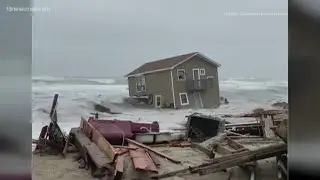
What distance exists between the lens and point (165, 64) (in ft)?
5.18

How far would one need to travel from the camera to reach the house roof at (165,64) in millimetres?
1562

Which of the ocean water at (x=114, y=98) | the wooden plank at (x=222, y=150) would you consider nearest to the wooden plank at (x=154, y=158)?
the ocean water at (x=114, y=98)

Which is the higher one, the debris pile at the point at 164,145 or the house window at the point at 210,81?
the house window at the point at 210,81

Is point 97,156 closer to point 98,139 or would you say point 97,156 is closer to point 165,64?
point 98,139

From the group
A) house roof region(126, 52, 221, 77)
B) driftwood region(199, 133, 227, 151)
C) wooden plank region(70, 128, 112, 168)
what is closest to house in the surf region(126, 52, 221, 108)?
house roof region(126, 52, 221, 77)

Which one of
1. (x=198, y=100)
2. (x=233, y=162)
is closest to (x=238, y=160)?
(x=233, y=162)

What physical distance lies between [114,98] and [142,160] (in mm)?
251

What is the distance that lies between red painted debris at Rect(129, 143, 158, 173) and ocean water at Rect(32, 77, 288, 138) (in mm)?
115

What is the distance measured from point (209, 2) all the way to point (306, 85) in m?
0.49

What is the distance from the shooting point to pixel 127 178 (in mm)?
1533

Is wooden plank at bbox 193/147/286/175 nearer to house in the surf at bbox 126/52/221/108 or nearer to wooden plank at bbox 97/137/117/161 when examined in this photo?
house in the surf at bbox 126/52/221/108

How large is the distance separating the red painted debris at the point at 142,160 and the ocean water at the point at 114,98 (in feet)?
0.38

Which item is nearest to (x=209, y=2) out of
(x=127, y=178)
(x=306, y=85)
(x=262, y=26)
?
(x=262, y=26)

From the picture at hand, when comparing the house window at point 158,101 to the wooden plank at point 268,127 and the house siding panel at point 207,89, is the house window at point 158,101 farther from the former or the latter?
the wooden plank at point 268,127
